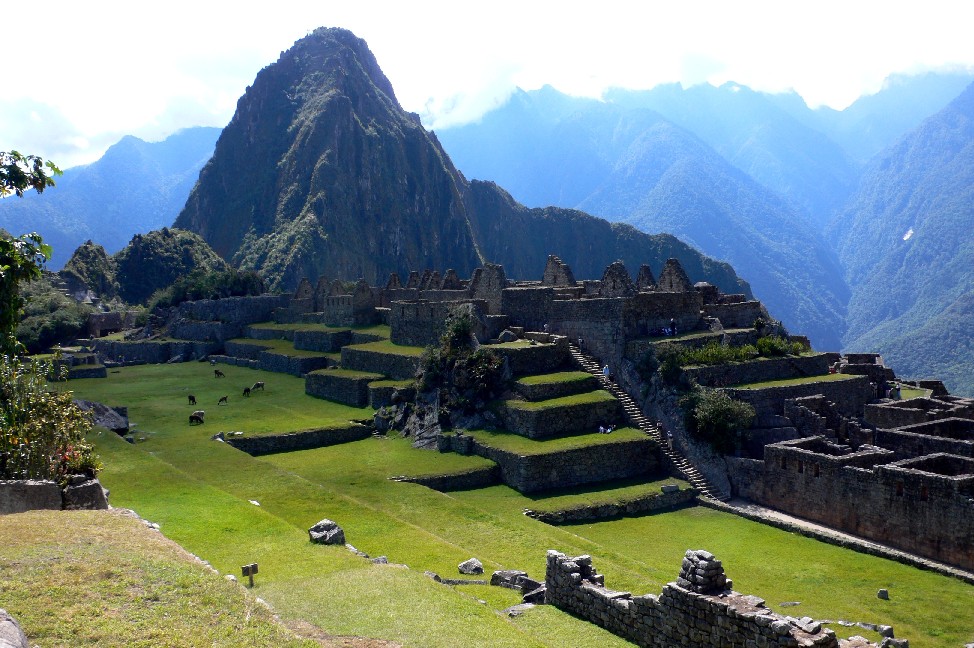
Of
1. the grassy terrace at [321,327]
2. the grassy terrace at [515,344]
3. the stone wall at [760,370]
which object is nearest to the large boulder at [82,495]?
the grassy terrace at [515,344]

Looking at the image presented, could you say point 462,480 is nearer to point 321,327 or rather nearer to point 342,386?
point 342,386

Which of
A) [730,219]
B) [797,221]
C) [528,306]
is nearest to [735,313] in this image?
[528,306]

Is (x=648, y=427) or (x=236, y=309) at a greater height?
(x=236, y=309)

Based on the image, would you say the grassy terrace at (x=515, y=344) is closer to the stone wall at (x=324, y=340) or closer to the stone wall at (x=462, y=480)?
the stone wall at (x=462, y=480)

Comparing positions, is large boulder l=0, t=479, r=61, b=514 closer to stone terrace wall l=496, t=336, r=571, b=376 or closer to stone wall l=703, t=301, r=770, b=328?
stone terrace wall l=496, t=336, r=571, b=376

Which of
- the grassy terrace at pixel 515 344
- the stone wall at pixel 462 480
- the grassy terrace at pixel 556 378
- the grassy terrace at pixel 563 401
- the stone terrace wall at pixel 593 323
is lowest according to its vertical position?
the stone wall at pixel 462 480

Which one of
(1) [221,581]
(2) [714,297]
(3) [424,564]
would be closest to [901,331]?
(2) [714,297]
